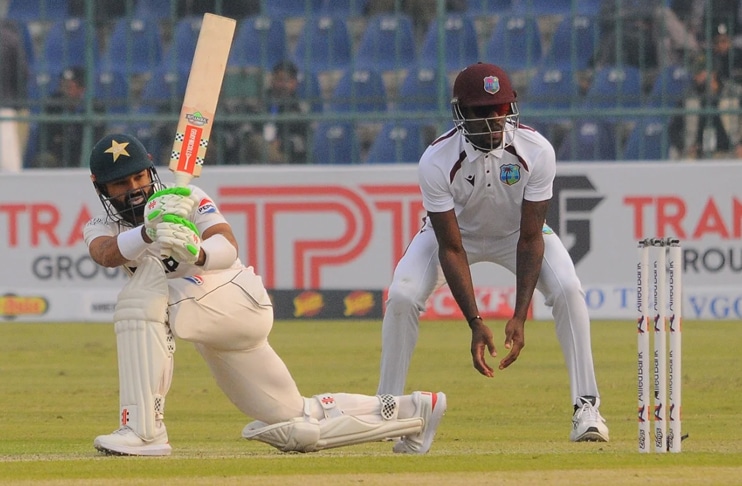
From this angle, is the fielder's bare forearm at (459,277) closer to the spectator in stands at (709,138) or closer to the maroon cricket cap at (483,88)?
the maroon cricket cap at (483,88)

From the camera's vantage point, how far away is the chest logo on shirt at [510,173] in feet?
19.0

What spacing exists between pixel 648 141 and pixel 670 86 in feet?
2.33

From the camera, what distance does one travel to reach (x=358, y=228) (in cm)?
1237

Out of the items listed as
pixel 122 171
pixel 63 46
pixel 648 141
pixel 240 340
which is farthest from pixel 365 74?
pixel 240 340

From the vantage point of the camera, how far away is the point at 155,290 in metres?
5.07

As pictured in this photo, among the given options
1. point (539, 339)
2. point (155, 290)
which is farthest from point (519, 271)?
point (539, 339)

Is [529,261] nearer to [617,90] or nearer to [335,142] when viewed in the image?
[335,142]

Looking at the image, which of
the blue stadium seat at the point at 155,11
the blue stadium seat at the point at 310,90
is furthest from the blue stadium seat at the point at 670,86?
the blue stadium seat at the point at 155,11

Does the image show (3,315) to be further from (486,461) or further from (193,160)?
(486,461)

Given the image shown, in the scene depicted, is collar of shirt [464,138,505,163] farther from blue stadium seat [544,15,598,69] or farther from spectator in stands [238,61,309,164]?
blue stadium seat [544,15,598,69]

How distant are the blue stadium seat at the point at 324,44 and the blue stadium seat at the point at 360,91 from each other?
21 centimetres

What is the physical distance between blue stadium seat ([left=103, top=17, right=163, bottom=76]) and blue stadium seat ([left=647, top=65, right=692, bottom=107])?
4924 millimetres

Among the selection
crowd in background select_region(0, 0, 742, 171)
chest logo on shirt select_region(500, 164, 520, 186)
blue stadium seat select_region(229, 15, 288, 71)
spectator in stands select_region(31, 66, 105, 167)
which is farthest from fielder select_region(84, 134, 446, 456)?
blue stadium seat select_region(229, 15, 288, 71)

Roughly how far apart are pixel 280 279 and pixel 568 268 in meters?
6.64
